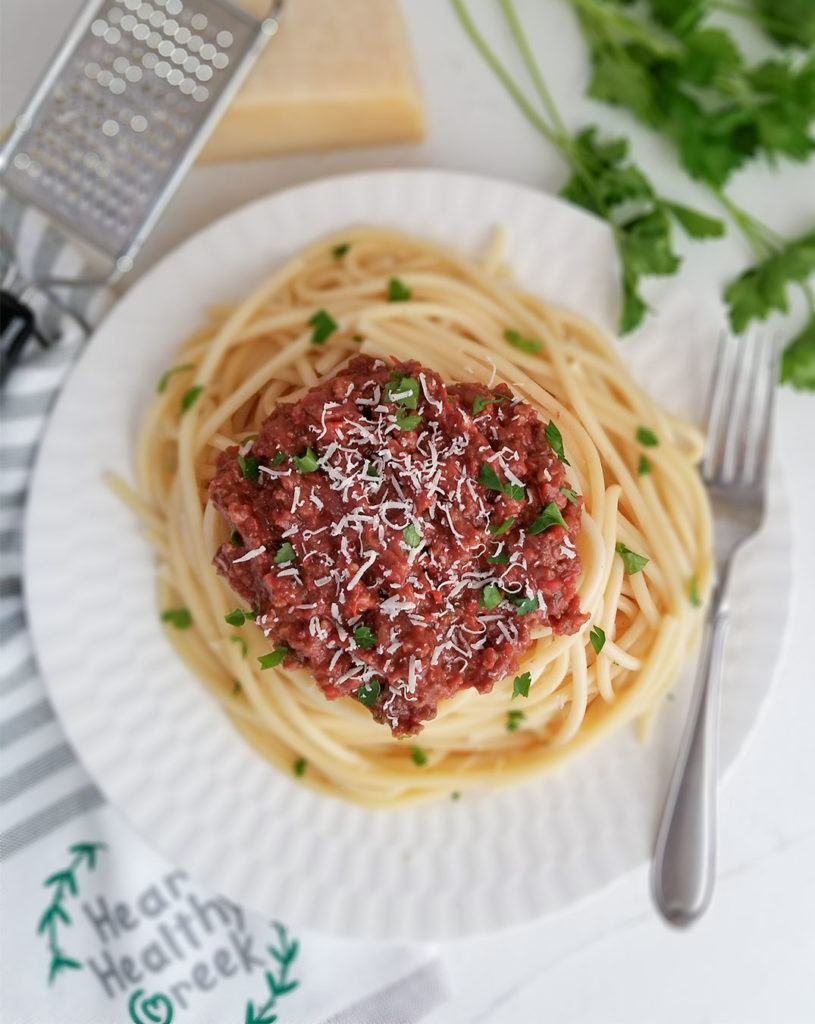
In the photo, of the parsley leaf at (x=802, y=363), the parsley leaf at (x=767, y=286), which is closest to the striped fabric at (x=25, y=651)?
the parsley leaf at (x=767, y=286)

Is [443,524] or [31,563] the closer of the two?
[443,524]

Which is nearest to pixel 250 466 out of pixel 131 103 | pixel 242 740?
pixel 242 740

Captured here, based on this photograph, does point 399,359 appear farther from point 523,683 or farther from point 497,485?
point 523,683

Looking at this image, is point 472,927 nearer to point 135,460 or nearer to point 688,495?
point 688,495

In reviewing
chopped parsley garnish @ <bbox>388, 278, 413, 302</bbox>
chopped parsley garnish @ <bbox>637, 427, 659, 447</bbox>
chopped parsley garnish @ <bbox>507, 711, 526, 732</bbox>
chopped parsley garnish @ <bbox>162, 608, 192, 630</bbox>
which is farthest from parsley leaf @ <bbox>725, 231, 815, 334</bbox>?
chopped parsley garnish @ <bbox>162, 608, 192, 630</bbox>

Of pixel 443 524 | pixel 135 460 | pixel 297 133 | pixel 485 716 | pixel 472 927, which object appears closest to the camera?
pixel 443 524

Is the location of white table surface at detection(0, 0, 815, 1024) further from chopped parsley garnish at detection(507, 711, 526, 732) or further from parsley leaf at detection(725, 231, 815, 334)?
chopped parsley garnish at detection(507, 711, 526, 732)

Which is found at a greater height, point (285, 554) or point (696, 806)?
point (285, 554)

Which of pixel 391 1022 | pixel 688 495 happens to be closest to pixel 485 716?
pixel 688 495
